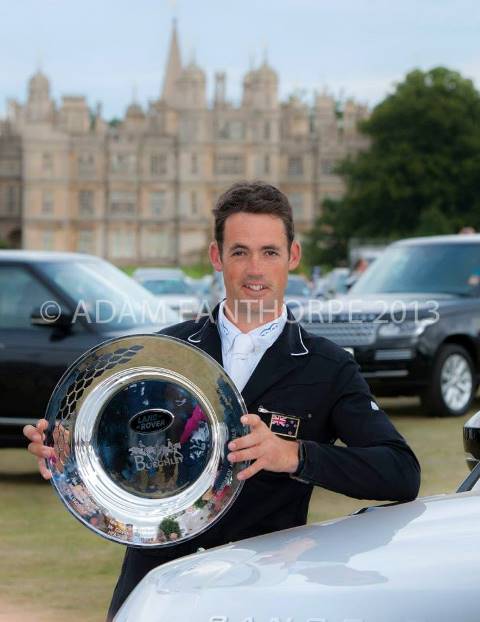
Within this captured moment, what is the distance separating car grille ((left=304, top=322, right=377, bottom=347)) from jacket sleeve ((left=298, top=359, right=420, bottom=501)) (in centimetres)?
947

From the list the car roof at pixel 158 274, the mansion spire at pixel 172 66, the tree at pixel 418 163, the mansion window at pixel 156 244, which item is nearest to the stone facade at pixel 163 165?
the mansion window at pixel 156 244

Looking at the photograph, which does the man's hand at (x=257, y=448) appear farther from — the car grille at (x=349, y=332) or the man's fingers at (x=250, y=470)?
the car grille at (x=349, y=332)

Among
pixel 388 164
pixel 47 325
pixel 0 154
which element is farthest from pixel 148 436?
pixel 0 154

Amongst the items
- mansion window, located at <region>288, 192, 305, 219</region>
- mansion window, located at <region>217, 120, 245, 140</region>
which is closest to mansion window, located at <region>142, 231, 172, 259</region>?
mansion window, located at <region>217, 120, 245, 140</region>

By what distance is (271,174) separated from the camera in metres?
126

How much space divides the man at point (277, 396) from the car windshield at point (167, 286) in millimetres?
29405

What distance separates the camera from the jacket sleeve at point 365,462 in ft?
7.75

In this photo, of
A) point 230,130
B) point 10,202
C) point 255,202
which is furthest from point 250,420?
point 10,202

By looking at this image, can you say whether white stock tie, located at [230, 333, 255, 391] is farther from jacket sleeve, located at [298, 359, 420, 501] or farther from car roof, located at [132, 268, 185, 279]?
car roof, located at [132, 268, 185, 279]

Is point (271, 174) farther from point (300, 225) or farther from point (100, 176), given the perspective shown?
point (100, 176)

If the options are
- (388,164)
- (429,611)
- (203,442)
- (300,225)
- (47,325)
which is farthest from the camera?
(300,225)

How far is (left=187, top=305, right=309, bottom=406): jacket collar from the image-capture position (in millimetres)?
2492

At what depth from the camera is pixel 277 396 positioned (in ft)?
8.17

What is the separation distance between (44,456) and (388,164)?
66.8 m
